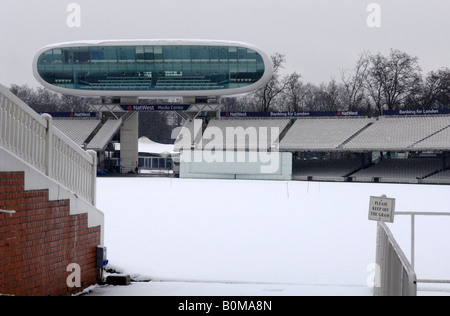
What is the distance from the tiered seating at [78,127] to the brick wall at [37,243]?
188 ft

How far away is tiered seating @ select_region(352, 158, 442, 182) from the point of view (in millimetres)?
54938

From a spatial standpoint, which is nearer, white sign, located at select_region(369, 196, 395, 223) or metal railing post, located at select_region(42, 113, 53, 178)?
white sign, located at select_region(369, 196, 395, 223)

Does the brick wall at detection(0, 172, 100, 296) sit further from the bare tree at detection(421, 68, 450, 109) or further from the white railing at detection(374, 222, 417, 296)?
the bare tree at detection(421, 68, 450, 109)

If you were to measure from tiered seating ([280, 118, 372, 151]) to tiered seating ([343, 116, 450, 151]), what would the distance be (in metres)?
1.41

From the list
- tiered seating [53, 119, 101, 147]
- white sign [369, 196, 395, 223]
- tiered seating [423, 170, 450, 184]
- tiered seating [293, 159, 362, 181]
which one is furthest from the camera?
tiered seating [53, 119, 101, 147]

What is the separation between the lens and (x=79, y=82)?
221ft

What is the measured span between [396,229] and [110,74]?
2116 inches

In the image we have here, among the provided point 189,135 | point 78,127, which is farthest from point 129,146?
point 189,135

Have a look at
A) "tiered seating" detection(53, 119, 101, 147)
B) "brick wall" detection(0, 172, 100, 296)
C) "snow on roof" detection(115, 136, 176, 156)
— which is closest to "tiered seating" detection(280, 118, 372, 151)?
"snow on roof" detection(115, 136, 176, 156)

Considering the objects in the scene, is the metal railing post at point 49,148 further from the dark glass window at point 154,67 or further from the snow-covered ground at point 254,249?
the dark glass window at point 154,67

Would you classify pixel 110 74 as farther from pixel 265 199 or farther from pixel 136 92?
pixel 265 199

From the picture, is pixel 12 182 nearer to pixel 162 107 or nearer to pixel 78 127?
pixel 162 107

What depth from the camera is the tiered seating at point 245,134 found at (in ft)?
205

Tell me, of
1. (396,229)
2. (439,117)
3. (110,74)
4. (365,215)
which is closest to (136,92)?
(110,74)
